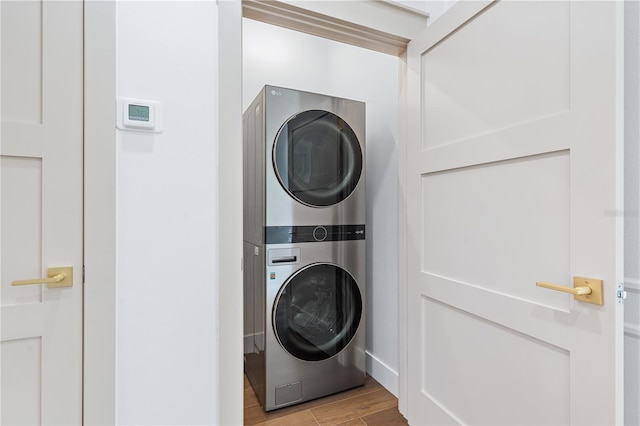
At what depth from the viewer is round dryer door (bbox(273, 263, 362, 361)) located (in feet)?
Result: 5.79

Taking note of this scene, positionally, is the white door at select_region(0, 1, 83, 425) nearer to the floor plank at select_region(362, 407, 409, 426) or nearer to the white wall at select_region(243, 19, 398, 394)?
the floor plank at select_region(362, 407, 409, 426)

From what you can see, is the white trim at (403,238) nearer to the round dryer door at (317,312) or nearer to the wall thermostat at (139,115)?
the round dryer door at (317,312)

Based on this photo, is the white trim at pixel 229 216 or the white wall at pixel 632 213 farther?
the white trim at pixel 229 216

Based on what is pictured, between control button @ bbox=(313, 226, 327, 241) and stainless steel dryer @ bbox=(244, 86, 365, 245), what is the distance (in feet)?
0.11

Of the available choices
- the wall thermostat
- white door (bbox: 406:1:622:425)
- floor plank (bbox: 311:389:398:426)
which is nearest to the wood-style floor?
floor plank (bbox: 311:389:398:426)

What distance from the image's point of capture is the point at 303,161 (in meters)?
1.81

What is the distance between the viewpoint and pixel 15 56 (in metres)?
0.98

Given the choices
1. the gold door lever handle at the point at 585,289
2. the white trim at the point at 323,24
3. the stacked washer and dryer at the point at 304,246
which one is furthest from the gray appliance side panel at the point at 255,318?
the gold door lever handle at the point at 585,289

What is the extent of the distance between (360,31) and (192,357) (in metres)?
1.57

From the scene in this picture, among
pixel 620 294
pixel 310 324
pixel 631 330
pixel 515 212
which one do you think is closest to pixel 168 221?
pixel 310 324

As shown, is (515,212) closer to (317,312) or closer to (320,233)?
(320,233)

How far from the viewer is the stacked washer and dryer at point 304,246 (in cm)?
172

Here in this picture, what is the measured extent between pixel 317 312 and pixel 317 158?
3.01ft

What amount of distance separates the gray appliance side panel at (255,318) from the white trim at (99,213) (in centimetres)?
78
